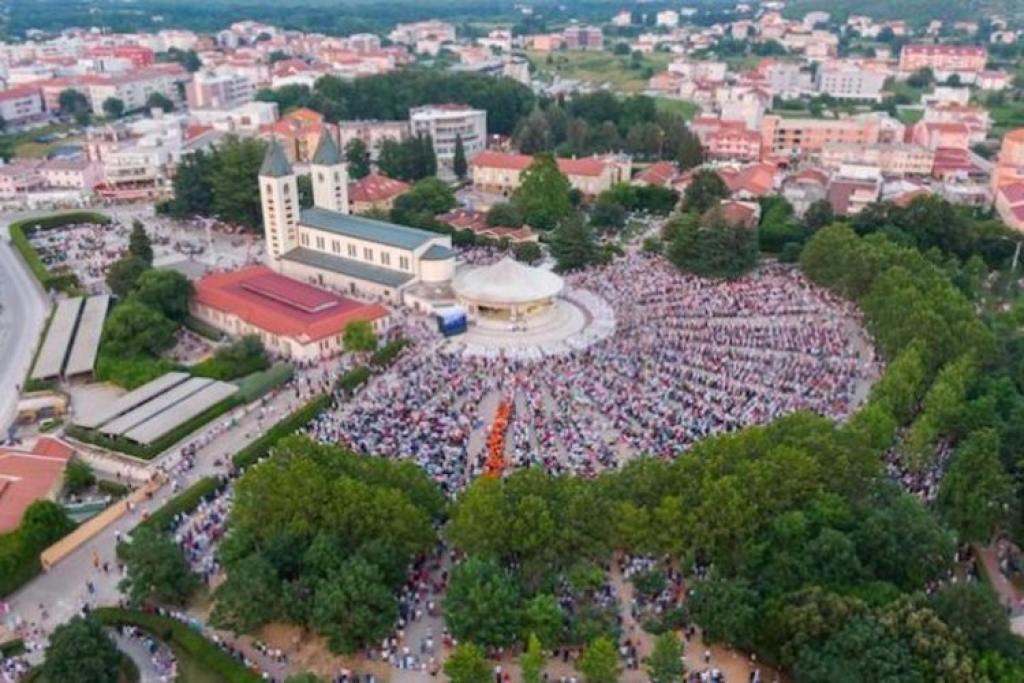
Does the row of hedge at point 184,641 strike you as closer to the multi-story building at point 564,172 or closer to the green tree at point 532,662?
the green tree at point 532,662

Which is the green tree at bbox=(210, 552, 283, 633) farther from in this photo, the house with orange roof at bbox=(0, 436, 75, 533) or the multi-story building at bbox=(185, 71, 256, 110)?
the multi-story building at bbox=(185, 71, 256, 110)

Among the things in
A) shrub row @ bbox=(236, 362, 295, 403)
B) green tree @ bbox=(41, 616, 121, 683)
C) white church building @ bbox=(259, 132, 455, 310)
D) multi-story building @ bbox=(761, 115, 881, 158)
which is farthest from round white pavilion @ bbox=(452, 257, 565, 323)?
multi-story building @ bbox=(761, 115, 881, 158)

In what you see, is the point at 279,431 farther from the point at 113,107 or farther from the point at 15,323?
the point at 113,107

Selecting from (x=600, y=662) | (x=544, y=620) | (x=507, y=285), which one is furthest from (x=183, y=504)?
(x=507, y=285)

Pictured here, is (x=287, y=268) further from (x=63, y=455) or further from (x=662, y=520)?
(x=662, y=520)

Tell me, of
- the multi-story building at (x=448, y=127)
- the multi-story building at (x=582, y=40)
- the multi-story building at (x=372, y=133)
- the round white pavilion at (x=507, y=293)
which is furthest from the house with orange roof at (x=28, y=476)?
the multi-story building at (x=582, y=40)

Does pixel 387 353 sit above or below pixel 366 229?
below
